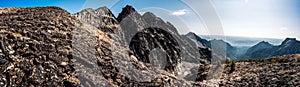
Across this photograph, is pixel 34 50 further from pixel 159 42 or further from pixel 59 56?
pixel 159 42

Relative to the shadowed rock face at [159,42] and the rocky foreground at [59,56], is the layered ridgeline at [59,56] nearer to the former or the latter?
the rocky foreground at [59,56]

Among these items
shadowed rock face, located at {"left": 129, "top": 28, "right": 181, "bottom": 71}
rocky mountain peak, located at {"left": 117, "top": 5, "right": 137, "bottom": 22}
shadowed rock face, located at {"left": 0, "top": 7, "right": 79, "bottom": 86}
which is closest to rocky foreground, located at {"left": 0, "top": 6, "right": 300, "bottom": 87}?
shadowed rock face, located at {"left": 0, "top": 7, "right": 79, "bottom": 86}

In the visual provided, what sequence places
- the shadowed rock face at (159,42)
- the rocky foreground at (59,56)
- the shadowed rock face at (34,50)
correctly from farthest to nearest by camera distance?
the shadowed rock face at (159,42) < the rocky foreground at (59,56) < the shadowed rock face at (34,50)

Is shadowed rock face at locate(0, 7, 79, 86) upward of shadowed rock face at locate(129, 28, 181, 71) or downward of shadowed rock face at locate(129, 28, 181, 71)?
downward

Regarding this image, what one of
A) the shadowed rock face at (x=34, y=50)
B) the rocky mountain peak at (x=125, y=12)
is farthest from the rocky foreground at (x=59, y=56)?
the rocky mountain peak at (x=125, y=12)

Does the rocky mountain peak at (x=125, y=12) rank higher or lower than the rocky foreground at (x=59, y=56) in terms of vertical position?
higher

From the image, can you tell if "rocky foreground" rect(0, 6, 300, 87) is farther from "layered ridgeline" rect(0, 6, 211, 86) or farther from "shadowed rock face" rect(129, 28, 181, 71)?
"shadowed rock face" rect(129, 28, 181, 71)

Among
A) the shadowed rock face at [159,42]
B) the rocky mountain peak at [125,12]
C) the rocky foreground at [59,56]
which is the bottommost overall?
the rocky foreground at [59,56]

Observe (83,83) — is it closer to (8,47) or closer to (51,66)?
(51,66)

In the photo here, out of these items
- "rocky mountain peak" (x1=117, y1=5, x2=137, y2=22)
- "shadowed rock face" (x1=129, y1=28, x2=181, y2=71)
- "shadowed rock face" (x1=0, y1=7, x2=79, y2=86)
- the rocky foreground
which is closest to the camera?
"shadowed rock face" (x1=0, y1=7, x2=79, y2=86)
